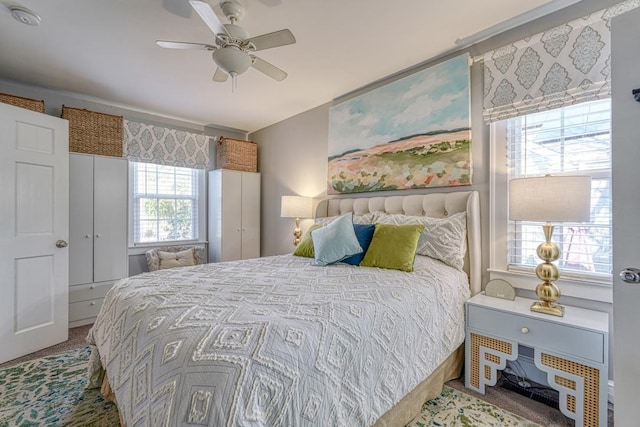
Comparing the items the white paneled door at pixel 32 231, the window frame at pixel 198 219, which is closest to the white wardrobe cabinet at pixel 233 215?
the window frame at pixel 198 219

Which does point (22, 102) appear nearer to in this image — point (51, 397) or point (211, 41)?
point (211, 41)

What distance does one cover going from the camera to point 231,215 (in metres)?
4.12

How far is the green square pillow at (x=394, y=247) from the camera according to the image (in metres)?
1.98

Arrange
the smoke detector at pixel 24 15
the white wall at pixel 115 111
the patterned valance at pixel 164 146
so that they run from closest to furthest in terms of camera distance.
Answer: the smoke detector at pixel 24 15 → the white wall at pixel 115 111 → the patterned valance at pixel 164 146

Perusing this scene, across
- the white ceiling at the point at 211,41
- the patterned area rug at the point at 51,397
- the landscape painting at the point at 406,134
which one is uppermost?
the white ceiling at the point at 211,41

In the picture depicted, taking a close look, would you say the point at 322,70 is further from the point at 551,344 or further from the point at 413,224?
the point at 551,344

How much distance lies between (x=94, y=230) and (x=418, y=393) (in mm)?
3548

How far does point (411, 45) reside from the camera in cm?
233

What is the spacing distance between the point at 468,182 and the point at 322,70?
1.69 metres

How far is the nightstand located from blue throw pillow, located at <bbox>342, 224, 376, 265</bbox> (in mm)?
782

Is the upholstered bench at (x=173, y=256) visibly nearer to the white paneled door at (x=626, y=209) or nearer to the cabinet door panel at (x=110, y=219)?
the cabinet door panel at (x=110, y=219)

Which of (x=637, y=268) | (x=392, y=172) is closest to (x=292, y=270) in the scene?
(x=392, y=172)

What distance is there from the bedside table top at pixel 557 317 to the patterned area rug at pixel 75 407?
592mm

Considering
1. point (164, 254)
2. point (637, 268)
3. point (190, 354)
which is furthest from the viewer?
point (164, 254)
